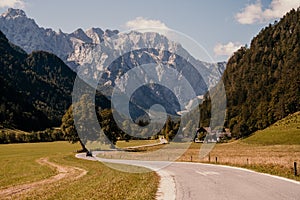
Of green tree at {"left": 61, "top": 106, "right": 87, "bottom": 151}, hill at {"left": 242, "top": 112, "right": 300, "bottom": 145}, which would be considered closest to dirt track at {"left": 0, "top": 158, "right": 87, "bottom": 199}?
green tree at {"left": 61, "top": 106, "right": 87, "bottom": 151}

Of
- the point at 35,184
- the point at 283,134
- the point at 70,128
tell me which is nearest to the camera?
the point at 35,184

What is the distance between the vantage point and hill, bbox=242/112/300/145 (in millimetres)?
124375

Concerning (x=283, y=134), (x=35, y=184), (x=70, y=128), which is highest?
(x=283, y=134)

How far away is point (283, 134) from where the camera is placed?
133m

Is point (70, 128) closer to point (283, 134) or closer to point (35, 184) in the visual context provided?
point (35, 184)

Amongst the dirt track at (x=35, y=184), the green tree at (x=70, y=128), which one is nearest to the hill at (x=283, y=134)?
the green tree at (x=70, y=128)

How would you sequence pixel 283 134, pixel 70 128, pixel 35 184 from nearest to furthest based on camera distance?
pixel 35 184, pixel 70 128, pixel 283 134

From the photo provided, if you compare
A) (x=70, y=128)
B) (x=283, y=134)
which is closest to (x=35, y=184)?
(x=70, y=128)

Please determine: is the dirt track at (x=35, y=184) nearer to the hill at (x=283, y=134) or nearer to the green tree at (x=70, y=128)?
the green tree at (x=70, y=128)

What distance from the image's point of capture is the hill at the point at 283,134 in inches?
4897

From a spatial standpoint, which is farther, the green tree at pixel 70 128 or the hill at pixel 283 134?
the hill at pixel 283 134

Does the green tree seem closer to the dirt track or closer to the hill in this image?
the dirt track

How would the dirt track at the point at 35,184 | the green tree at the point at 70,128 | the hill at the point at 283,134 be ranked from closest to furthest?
the dirt track at the point at 35,184 → the green tree at the point at 70,128 → the hill at the point at 283,134

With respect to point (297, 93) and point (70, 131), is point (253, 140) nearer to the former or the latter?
point (297, 93)
